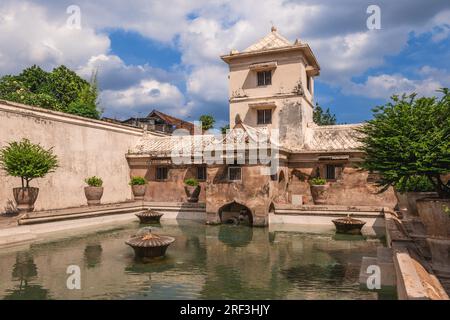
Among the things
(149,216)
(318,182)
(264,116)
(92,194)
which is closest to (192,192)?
(149,216)

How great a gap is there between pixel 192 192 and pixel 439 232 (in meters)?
14.9

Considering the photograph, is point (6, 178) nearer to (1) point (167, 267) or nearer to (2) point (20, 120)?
(2) point (20, 120)

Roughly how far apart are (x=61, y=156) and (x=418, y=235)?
16.7m

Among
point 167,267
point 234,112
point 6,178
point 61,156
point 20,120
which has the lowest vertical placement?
point 167,267

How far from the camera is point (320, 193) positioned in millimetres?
17578

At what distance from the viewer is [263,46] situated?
69.7 feet

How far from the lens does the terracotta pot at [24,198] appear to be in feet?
44.8

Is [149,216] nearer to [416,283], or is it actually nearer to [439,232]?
[439,232]

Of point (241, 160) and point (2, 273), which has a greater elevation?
point (241, 160)

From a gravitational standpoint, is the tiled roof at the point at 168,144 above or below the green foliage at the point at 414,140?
above

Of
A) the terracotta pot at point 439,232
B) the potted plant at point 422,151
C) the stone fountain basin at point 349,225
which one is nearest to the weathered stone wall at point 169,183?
the stone fountain basin at point 349,225

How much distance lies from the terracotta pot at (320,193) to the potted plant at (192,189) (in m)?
6.84

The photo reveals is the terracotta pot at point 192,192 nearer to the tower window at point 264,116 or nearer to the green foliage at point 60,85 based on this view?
the tower window at point 264,116

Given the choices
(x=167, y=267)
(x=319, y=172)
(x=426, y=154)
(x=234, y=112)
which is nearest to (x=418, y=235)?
(x=426, y=154)
